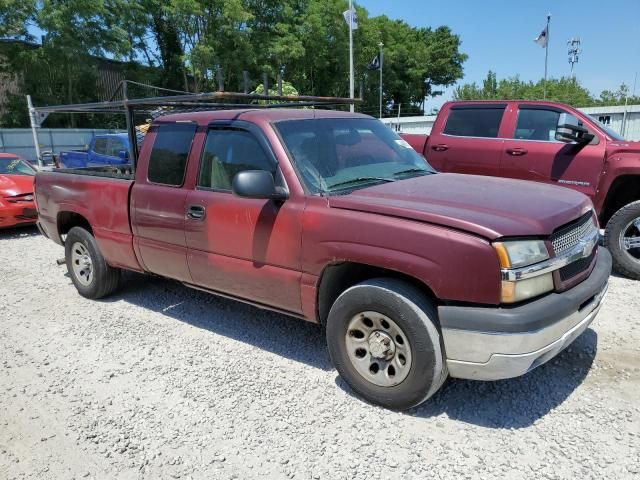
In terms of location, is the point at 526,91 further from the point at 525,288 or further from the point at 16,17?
the point at 525,288

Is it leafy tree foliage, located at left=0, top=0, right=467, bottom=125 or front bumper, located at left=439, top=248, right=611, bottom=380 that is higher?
leafy tree foliage, located at left=0, top=0, right=467, bottom=125

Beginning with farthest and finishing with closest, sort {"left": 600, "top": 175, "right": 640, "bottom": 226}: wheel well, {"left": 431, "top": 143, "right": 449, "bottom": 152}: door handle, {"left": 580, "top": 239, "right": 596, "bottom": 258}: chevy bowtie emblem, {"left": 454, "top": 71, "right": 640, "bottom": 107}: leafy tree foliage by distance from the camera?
{"left": 454, "top": 71, "right": 640, "bottom": 107}: leafy tree foliage
{"left": 431, "top": 143, "right": 449, "bottom": 152}: door handle
{"left": 600, "top": 175, "right": 640, "bottom": 226}: wheel well
{"left": 580, "top": 239, "right": 596, "bottom": 258}: chevy bowtie emblem

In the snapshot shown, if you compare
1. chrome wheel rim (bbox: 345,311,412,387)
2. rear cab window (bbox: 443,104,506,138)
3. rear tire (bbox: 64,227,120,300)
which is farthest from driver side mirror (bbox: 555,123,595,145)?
rear tire (bbox: 64,227,120,300)

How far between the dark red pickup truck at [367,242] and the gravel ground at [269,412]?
359 mm

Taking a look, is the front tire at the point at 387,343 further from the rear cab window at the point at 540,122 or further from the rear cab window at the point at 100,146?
the rear cab window at the point at 100,146

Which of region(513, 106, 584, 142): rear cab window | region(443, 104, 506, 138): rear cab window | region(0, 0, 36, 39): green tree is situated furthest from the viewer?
region(0, 0, 36, 39): green tree

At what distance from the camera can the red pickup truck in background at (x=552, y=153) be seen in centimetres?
543

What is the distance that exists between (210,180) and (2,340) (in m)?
2.41

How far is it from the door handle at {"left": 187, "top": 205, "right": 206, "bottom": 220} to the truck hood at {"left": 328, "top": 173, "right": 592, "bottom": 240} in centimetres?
116

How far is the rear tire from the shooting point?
4930 millimetres

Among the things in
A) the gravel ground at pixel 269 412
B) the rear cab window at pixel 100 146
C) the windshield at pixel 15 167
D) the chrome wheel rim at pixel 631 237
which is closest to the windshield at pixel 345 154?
the gravel ground at pixel 269 412

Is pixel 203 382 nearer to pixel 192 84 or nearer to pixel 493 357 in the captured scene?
pixel 493 357

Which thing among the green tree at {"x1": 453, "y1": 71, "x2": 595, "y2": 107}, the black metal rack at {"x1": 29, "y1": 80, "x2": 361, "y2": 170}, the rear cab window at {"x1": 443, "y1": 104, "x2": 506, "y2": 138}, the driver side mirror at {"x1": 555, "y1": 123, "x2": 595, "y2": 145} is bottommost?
the driver side mirror at {"x1": 555, "y1": 123, "x2": 595, "y2": 145}

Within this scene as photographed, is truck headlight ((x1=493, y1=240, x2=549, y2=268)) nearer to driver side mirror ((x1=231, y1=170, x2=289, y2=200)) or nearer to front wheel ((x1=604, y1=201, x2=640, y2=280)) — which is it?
driver side mirror ((x1=231, y1=170, x2=289, y2=200))
